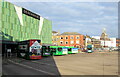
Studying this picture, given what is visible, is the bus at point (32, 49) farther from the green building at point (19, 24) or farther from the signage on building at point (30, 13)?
the signage on building at point (30, 13)

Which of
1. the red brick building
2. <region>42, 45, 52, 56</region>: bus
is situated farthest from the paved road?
the red brick building

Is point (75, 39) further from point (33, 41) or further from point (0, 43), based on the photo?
point (33, 41)

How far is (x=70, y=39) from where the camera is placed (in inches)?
4451

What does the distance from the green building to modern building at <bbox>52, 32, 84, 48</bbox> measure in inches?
1551

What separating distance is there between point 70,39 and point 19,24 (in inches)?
2360

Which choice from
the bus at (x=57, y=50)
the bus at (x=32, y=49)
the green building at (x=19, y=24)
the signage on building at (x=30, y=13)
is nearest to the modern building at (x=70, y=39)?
the green building at (x=19, y=24)

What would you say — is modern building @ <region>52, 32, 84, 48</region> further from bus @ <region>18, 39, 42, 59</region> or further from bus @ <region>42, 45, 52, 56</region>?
bus @ <region>18, 39, 42, 59</region>

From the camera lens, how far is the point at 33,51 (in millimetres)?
29969

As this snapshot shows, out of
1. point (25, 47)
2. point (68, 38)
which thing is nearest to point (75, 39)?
point (68, 38)

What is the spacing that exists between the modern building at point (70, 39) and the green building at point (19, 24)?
39.4 m

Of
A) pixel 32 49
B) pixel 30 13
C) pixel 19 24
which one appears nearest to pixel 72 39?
pixel 30 13

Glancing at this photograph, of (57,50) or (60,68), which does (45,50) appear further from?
(60,68)

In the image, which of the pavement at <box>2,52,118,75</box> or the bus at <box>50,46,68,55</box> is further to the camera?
the bus at <box>50,46,68,55</box>

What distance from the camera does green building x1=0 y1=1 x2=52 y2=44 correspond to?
162 feet
